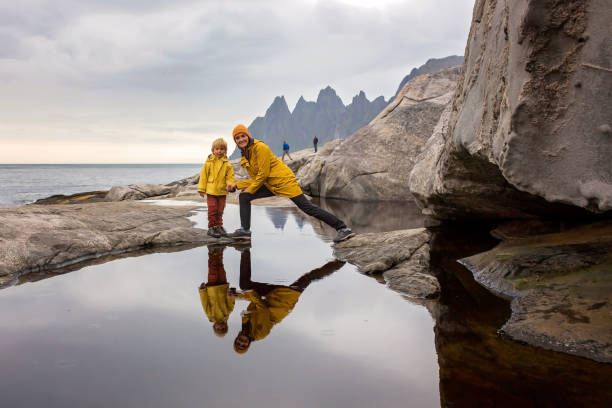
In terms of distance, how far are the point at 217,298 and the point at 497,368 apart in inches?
90.8

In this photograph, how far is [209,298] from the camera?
3.80 metres

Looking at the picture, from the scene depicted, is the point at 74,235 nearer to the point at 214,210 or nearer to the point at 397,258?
the point at 214,210

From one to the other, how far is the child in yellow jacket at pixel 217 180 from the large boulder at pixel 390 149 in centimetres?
813

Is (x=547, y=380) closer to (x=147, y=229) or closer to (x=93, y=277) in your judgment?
(x=93, y=277)

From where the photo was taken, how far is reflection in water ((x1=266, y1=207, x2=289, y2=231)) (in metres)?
8.32

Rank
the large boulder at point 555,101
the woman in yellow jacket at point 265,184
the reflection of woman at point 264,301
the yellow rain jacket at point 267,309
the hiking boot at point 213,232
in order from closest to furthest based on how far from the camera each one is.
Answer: the large boulder at point 555,101, the reflection of woman at point 264,301, the yellow rain jacket at point 267,309, the woman in yellow jacket at point 265,184, the hiking boot at point 213,232

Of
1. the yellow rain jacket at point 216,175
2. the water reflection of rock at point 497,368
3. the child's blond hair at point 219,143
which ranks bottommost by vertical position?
the water reflection of rock at point 497,368

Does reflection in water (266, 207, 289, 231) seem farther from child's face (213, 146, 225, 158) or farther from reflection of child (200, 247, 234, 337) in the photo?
reflection of child (200, 247, 234, 337)

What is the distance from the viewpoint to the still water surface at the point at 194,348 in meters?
2.24

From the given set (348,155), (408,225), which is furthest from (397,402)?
(348,155)

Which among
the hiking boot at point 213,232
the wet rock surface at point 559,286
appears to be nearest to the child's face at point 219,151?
the hiking boot at point 213,232

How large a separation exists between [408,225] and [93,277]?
5.77 meters

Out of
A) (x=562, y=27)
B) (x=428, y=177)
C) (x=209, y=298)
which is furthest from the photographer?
(x=428, y=177)

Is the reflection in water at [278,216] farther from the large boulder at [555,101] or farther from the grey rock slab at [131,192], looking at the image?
the grey rock slab at [131,192]
